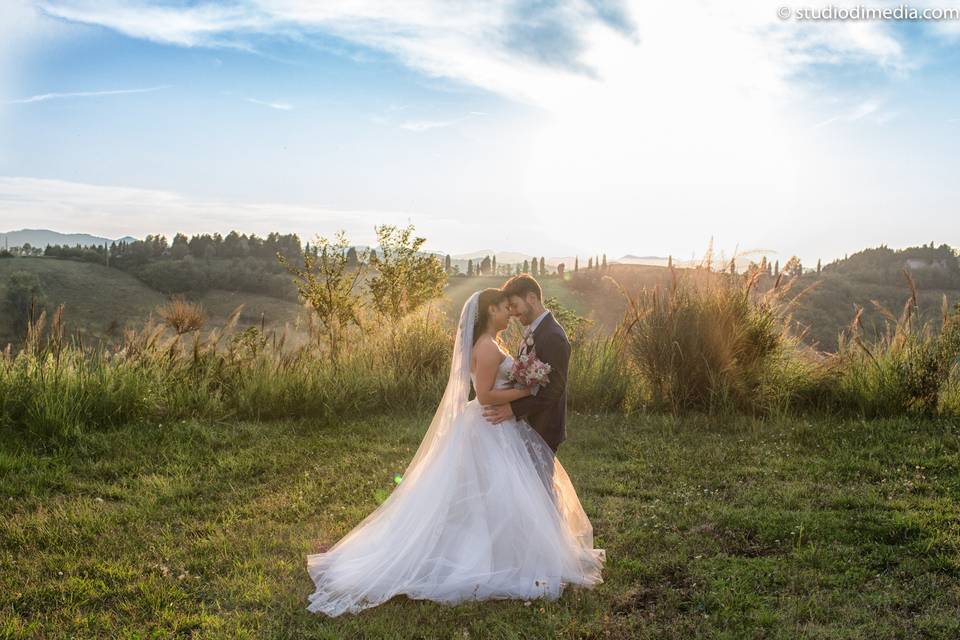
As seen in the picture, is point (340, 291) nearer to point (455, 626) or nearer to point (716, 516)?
point (716, 516)

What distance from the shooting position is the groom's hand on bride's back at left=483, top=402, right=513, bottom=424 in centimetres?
536

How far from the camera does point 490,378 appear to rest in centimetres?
534

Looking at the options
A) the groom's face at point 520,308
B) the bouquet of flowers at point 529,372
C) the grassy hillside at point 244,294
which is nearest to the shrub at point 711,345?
the groom's face at point 520,308

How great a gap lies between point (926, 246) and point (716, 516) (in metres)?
44.1

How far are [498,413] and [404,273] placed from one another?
33.5 feet

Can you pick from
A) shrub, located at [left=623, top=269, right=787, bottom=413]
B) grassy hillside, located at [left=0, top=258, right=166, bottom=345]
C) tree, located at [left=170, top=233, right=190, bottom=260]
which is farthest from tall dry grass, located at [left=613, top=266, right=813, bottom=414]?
tree, located at [left=170, top=233, right=190, bottom=260]

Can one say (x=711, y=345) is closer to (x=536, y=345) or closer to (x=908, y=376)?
(x=908, y=376)

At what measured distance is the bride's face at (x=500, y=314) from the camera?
5.40 m

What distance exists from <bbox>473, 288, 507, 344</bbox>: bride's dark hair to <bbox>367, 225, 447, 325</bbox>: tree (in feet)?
30.3

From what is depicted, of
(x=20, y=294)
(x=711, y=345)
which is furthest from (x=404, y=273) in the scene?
(x=20, y=294)

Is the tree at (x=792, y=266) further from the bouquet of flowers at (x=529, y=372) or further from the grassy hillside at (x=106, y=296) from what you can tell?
the grassy hillside at (x=106, y=296)

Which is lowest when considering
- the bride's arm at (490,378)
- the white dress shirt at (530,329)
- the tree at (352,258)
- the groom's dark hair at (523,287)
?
the bride's arm at (490,378)

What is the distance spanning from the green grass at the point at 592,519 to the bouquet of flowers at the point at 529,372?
146 cm

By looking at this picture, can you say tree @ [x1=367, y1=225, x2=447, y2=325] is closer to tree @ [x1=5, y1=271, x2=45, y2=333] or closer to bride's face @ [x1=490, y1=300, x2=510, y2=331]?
bride's face @ [x1=490, y1=300, x2=510, y2=331]
